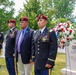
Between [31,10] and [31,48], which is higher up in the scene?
[31,10]

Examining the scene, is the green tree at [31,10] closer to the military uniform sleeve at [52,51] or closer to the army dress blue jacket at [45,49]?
the army dress blue jacket at [45,49]

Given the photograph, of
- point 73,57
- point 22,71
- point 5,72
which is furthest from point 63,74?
point 22,71

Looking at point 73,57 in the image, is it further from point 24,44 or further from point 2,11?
point 2,11

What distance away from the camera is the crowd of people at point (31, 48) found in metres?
4.24

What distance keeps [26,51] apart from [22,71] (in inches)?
18.9

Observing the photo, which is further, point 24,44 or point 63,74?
point 63,74

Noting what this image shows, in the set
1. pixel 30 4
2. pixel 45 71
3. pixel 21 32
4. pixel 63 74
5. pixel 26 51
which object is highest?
pixel 30 4

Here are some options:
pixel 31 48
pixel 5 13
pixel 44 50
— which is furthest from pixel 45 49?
pixel 5 13

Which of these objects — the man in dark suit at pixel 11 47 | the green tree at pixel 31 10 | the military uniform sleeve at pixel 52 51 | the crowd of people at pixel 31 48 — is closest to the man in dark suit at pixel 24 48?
the crowd of people at pixel 31 48

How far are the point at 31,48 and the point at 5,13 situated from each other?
2491 cm

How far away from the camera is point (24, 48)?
510cm

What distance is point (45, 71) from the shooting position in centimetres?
425

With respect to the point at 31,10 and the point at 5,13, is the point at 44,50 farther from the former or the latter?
the point at 5,13

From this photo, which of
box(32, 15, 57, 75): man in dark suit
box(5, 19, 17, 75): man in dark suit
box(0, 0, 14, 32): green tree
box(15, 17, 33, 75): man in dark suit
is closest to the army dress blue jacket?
box(32, 15, 57, 75): man in dark suit
